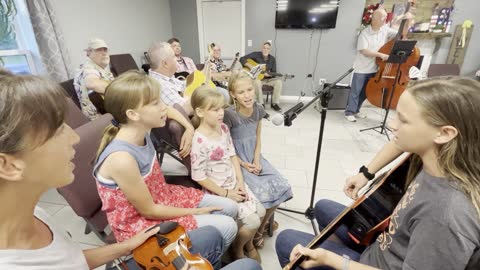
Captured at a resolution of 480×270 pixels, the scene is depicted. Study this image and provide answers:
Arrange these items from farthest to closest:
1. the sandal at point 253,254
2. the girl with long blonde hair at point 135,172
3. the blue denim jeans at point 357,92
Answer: the blue denim jeans at point 357,92, the sandal at point 253,254, the girl with long blonde hair at point 135,172

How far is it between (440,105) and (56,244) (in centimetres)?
104

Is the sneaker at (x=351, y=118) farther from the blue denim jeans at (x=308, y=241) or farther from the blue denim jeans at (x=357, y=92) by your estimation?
the blue denim jeans at (x=308, y=241)

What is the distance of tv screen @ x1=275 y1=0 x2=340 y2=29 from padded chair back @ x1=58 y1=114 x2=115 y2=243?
4076 millimetres

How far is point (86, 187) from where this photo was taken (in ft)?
3.50

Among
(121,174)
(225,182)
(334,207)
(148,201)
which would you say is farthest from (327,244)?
(121,174)

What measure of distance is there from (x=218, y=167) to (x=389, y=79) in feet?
9.38

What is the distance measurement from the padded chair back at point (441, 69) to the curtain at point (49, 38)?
4860mm

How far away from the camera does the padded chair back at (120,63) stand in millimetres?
3292

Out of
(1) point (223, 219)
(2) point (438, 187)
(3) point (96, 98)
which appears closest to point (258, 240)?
(1) point (223, 219)

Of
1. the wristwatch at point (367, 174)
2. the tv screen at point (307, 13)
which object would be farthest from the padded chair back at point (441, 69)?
the wristwatch at point (367, 174)

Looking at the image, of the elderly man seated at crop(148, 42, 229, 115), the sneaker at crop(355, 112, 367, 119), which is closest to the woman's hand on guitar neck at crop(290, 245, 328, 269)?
the elderly man seated at crop(148, 42, 229, 115)

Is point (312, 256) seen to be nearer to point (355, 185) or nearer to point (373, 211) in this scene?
point (373, 211)

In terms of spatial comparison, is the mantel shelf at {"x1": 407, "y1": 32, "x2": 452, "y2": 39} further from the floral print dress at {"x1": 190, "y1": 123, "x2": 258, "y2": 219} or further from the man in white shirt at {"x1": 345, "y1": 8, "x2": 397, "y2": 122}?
the floral print dress at {"x1": 190, "y1": 123, "x2": 258, "y2": 219}

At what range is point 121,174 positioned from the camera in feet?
2.85
